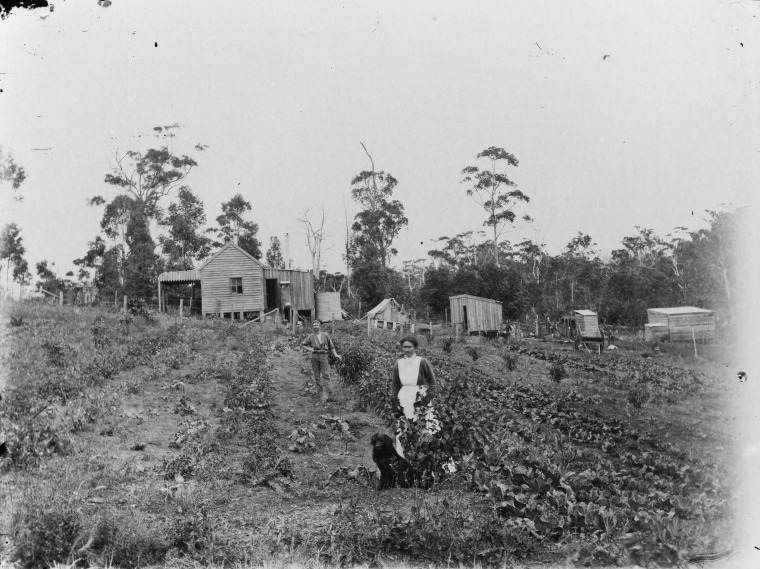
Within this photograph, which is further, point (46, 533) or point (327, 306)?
point (327, 306)

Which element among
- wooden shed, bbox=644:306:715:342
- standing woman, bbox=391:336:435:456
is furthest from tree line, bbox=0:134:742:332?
standing woman, bbox=391:336:435:456

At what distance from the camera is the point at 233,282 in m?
28.2

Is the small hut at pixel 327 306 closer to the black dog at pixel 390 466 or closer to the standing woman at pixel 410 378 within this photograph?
the standing woman at pixel 410 378

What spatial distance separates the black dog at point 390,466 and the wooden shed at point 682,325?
23778 millimetres

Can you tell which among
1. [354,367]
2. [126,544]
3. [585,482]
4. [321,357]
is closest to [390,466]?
[585,482]

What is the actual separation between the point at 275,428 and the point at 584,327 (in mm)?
22188

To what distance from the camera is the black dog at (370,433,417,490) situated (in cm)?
493

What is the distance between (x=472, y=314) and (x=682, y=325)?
994 centimetres

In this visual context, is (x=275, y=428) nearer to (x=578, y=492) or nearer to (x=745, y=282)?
(x=578, y=492)

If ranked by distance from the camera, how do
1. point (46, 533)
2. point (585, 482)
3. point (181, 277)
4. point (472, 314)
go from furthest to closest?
point (472, 314)
point (181, 277)
point (585, 482)
point (46, 533)

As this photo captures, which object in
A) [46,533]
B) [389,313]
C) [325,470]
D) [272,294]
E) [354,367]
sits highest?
[272,294]

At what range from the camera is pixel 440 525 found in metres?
3.74

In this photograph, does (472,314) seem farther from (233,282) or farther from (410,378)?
(410,378)

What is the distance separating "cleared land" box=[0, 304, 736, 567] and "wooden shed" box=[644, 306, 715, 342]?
14.3 m
